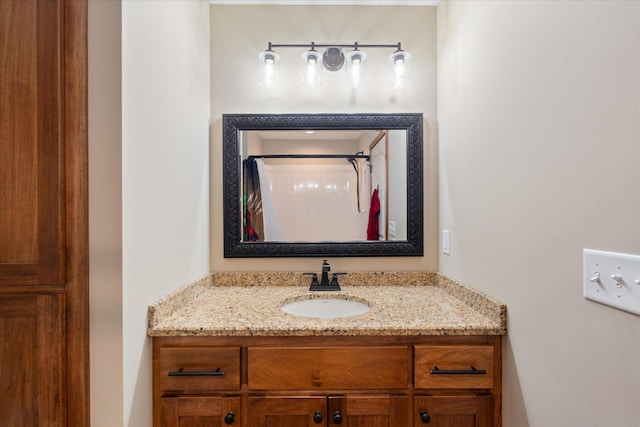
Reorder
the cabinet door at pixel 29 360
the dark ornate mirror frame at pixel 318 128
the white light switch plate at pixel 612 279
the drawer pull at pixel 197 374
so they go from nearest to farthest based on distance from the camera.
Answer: the white light switch plate at pixel 612 279 → the cabinet door at pixel 29 360 → the drawer pull at pixel 197 374 → the dark ornate mirror frame at pixel 318 128

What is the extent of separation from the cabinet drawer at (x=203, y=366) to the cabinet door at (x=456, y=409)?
0.68 meters

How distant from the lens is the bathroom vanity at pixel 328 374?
1.12m

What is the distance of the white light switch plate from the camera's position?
0.64m

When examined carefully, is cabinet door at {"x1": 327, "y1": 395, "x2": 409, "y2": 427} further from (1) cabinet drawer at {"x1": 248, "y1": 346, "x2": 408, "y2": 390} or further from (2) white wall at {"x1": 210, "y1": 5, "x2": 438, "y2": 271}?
(2) white wall at {"x1": 210, "y1": 5, "x2": 438, "y2": 271}

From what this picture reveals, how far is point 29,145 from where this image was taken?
918 mm

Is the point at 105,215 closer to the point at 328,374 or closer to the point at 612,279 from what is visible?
the point at 328,374

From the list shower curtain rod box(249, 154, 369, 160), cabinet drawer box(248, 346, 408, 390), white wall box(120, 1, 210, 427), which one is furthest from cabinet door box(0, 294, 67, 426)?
shower curtain rod box(249, 154, 369, 160)

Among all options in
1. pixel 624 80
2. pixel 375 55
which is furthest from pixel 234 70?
pixel 624 80

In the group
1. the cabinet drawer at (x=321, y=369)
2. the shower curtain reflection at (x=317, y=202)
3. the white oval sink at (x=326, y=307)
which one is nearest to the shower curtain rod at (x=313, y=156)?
the shower curtain reflection at (x=317, y=202)

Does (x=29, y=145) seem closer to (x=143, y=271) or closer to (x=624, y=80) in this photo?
(x=143, y=271)

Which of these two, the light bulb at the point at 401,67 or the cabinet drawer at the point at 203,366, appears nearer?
the cabinet drawer at the point at 203,366

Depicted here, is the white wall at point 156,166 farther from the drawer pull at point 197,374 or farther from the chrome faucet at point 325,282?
the chrome faucet at point 325,282

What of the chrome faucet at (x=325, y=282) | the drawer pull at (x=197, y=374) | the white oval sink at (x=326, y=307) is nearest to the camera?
the drawer pull at (x=197, y=374)

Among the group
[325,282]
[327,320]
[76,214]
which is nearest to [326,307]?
[325,282]
